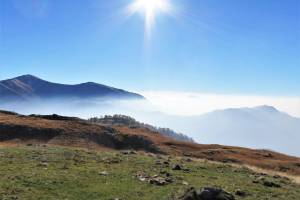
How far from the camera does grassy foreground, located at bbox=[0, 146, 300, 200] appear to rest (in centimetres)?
→ 2353

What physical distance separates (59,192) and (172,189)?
21.3 feet

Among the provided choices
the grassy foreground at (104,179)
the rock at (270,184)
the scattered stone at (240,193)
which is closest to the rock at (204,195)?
the grassy foreground at (104,179)

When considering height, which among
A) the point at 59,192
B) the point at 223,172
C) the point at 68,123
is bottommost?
the point at 59,192

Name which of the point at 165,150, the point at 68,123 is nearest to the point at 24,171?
the point at 165,150

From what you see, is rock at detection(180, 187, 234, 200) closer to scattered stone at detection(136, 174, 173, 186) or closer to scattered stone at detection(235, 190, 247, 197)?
scattered stone at detection(235, 190, 247, 197)

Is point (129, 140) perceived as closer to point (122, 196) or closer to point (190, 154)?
point (190, 154)

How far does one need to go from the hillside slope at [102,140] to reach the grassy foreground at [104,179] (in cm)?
1845

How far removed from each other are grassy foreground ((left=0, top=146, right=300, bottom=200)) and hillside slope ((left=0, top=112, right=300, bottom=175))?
18455mm

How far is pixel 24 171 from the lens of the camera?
2702cm

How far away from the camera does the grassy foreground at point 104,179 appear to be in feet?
77.2

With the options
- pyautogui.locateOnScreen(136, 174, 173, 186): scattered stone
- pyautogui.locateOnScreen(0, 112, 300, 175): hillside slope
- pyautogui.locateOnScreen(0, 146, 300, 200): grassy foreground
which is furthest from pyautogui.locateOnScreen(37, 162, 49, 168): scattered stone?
pyautogui.locateOnScreen(0, 112, 300, 175): hillside slope

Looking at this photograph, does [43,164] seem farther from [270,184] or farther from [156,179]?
[270,184]

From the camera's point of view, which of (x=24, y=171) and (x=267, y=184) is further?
(x=267, y=184)

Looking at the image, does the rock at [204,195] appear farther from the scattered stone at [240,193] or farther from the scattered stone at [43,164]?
the scattered stone at [43,164]
